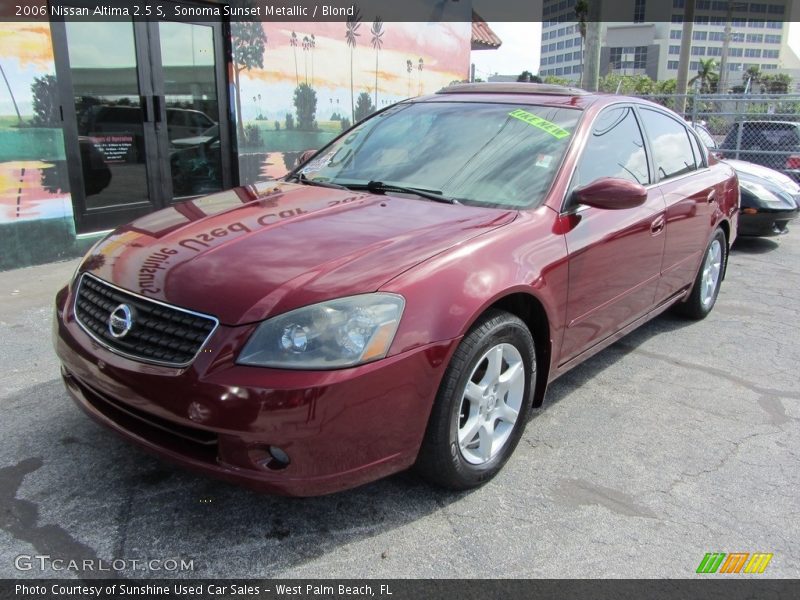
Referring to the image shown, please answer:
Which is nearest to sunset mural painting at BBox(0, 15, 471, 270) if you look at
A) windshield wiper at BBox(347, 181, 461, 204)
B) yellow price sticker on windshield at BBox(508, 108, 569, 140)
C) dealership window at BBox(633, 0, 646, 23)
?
windshield wiper at BBox(347, 181, 461, 204)

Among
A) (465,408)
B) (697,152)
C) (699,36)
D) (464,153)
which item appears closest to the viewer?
(465,408)

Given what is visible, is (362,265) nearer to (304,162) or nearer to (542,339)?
(542,339)

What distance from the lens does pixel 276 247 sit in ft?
8.30

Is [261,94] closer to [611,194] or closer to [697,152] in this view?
[697,152]

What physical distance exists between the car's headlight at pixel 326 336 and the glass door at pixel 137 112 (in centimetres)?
510

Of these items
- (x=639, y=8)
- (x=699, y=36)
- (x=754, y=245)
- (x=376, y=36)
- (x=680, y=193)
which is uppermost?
(x=639, y=8)

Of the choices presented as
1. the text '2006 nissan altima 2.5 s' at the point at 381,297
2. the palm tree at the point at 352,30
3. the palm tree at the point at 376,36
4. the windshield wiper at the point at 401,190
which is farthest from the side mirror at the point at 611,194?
the palm tree at the point at 376,36

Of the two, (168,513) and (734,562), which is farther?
(168,513)

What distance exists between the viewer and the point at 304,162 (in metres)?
4.02

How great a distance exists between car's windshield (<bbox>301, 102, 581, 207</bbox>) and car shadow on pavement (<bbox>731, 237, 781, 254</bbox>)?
222 inches

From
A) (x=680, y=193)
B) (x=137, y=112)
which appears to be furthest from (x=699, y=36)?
(x=680, y=193)

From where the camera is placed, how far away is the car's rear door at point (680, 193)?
4102 mm

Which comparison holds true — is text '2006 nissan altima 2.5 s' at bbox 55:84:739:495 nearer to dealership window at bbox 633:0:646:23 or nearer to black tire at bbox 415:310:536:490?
black tire at bbox 415:310:536:490

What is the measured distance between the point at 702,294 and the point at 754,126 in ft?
28.7
